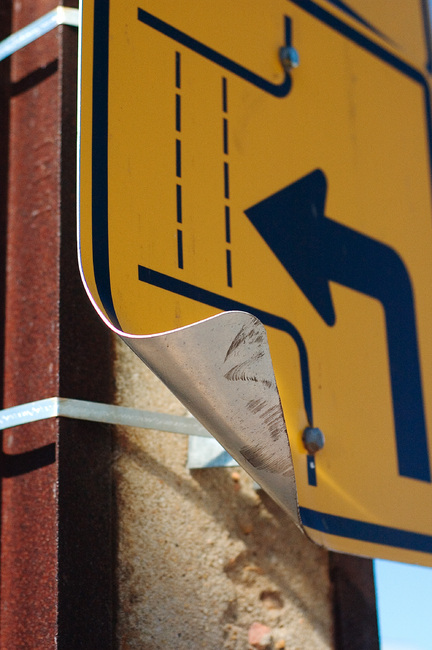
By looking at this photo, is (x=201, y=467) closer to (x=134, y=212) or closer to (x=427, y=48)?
(x=134, y=212)

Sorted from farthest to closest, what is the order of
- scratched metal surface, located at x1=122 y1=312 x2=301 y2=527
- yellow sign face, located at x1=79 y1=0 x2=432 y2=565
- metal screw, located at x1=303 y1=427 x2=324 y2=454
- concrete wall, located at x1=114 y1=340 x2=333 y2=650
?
concrete wall, located at x1=114 y1=340 x2=333 y2=650 < metal screw, located at x1=303 y1=427 x2=324 y2=454 < yellow sign face, located at x1=79 y1=0 x2=432 y2=565 < scratched metal surface, located at x1=122 y1=312 x2=301 y2=527

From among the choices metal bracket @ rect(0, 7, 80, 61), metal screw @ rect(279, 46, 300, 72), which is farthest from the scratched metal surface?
metal bracket @ rect(0, 7, 80, 61)

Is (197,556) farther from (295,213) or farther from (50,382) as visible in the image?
(295,213)

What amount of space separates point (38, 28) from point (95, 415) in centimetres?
86

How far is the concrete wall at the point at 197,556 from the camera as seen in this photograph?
65.4 inches

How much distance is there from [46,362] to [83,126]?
546 millimetres

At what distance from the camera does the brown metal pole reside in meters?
1.56

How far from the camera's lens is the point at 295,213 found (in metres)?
1.72

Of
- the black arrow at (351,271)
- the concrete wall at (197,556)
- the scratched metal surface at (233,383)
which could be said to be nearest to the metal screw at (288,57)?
the black arrow at (351,271)

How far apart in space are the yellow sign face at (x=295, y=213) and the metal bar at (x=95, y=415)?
31 cm

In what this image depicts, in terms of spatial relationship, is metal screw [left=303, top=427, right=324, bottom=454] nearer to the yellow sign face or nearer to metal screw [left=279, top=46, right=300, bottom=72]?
the yellow sign face

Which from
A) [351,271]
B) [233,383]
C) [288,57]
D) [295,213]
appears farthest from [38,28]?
[233,383]

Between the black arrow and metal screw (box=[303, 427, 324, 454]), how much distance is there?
25cm

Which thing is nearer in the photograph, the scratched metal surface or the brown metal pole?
the scratched metal surface
